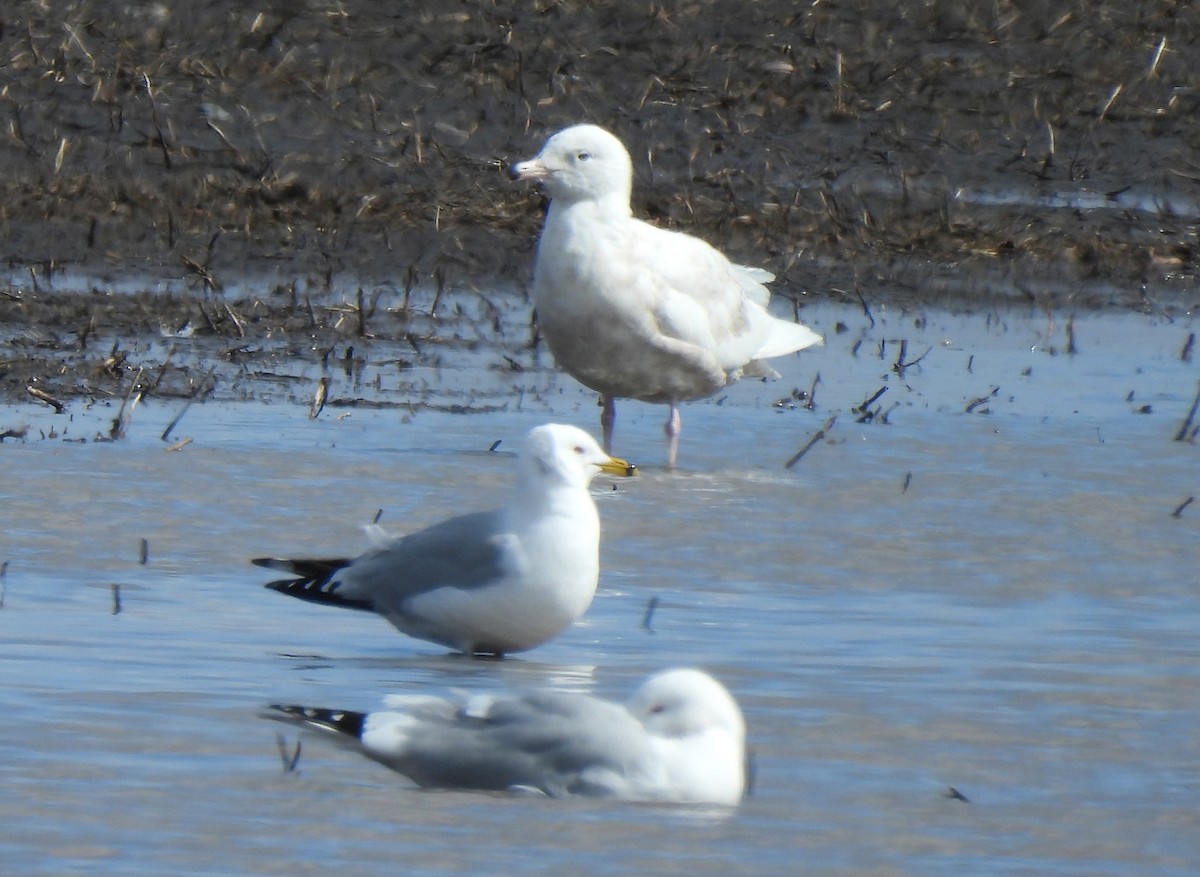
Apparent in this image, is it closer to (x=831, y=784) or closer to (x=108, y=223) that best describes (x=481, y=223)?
(x=108, y=223)

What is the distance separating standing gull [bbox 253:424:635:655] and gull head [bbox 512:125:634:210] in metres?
3.00

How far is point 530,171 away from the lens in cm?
923

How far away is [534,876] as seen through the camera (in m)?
4.35

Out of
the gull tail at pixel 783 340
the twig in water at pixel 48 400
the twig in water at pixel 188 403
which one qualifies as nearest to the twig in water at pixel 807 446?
the gull tail at pixel 783 340

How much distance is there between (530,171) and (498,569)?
132 inches

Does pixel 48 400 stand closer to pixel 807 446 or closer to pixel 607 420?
pixel 607 420

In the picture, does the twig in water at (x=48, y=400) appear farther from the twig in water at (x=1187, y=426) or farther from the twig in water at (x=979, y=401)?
the twig in water at (x=1187, y=426)

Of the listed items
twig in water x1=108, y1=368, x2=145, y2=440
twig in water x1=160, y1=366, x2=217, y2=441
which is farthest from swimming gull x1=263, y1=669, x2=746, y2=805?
twig in water x1=108, y1=368, x2=145, y2=440

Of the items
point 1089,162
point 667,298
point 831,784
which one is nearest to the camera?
point 831,784

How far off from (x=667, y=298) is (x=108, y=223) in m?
4.43

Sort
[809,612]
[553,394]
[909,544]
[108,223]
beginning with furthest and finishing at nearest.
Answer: [108,223]
[553,394]
[909,544]
[809,612]

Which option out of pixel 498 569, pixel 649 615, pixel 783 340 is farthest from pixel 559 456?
pixel 783 340

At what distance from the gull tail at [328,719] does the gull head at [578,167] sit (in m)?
4.42

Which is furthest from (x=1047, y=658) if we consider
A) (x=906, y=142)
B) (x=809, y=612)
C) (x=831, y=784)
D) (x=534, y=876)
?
(x=906, y=142)
